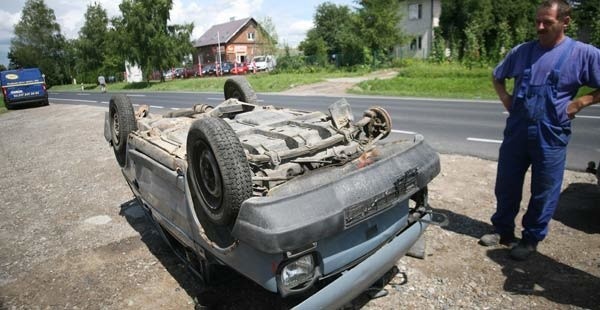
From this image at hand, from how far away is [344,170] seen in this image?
290 cm

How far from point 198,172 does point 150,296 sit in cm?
133

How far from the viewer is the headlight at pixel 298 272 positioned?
233 cm

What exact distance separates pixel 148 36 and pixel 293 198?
39185mm

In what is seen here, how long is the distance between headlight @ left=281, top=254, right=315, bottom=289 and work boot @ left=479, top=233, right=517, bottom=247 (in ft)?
7.17

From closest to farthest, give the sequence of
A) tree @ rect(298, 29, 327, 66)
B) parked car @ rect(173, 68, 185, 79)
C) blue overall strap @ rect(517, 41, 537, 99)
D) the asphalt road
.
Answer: blue overall strap @ rect(517, 41, 537, 99)
the asphalt road
parked car @ rect(173, 68, 185, 79)
tree @ rect(298, 29, 327, 66)

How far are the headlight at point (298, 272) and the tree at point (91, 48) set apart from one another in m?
55.5

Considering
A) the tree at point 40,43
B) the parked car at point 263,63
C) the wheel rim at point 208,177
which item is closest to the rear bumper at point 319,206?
the wheel rim at point 208,177

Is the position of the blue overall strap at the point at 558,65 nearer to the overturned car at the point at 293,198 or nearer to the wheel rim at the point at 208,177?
the overturned car at the point at 293,198

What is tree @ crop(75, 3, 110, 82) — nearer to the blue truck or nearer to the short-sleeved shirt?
the blue truck

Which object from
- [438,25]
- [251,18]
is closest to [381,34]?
[438,25]

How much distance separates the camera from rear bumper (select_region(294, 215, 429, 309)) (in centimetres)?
234

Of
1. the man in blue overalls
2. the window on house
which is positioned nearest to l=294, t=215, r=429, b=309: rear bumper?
the man in blue overalls

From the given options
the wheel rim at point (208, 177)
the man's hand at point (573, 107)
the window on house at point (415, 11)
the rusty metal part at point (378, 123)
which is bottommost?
Answer: the wheel rim at point (208, 177)

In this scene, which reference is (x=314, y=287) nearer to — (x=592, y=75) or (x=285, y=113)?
(x=285, y=113)
